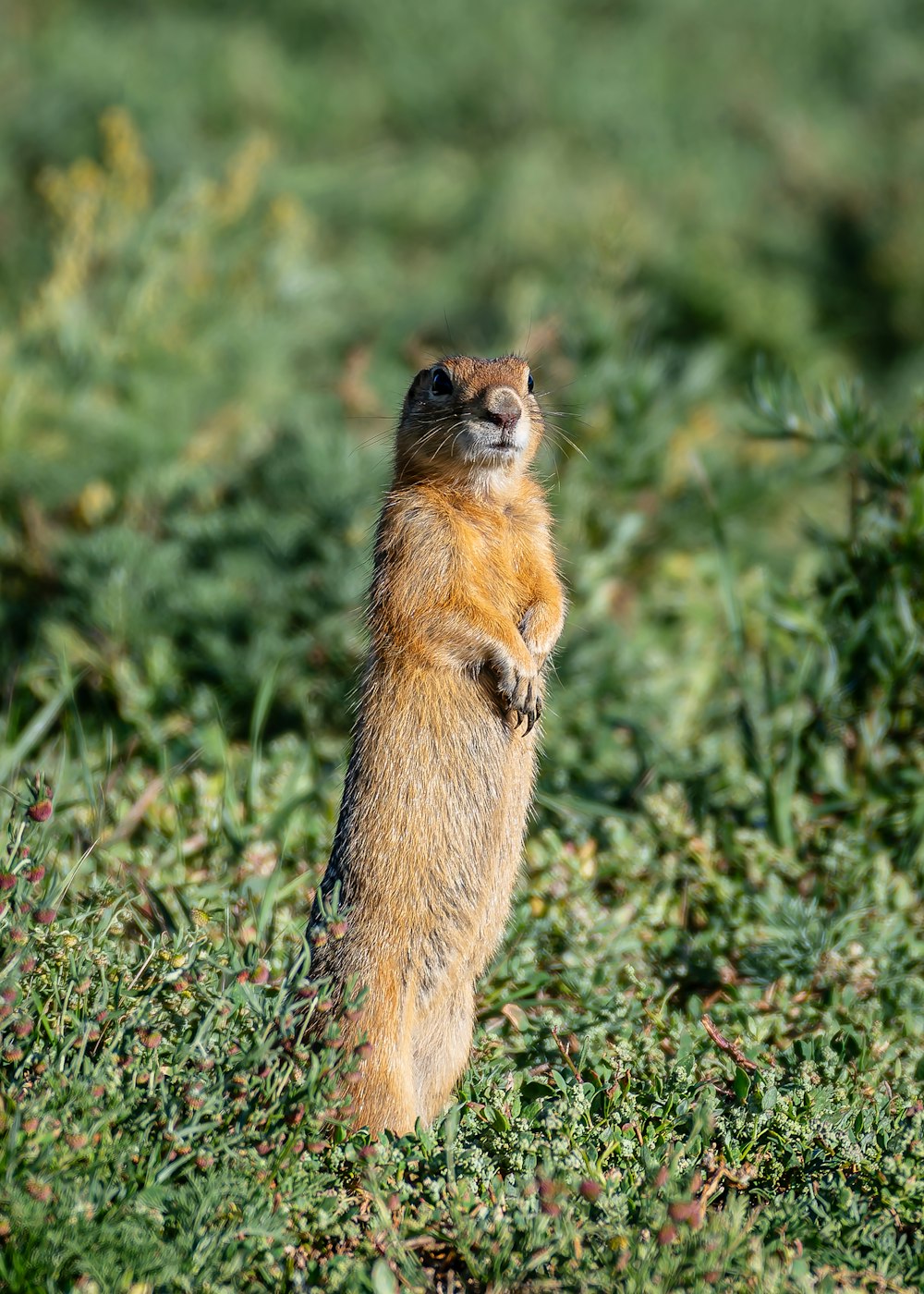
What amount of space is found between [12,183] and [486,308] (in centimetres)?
350

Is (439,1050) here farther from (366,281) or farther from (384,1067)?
(366,281)

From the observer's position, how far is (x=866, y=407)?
4344 millimetres

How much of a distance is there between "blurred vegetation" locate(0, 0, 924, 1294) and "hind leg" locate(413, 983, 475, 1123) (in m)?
0.09

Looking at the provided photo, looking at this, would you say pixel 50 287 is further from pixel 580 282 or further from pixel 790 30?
pixel 790 30

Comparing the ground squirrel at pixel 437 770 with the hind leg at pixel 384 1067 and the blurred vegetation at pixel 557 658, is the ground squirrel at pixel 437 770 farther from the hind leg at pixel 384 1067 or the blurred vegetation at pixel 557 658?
the blurred vegetation at pixel 557 658

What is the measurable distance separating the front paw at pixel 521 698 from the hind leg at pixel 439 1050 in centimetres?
68

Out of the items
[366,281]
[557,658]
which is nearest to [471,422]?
[557,658]

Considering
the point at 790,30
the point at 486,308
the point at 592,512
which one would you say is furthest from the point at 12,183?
the point at 790,30

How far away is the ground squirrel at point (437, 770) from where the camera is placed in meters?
2.94

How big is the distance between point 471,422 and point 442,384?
1.08 ft

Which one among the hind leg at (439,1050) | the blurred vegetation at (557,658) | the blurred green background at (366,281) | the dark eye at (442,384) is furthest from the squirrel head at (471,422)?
the hind leg at (439,1050)

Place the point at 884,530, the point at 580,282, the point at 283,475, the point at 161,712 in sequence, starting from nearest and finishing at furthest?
the point at 884,530 → the point at 161,712 → the point at 283,475 → the point at 580,282

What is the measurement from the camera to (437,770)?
299cm

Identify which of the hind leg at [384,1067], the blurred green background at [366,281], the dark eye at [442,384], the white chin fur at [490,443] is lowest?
the hind leg at [384,1067]
